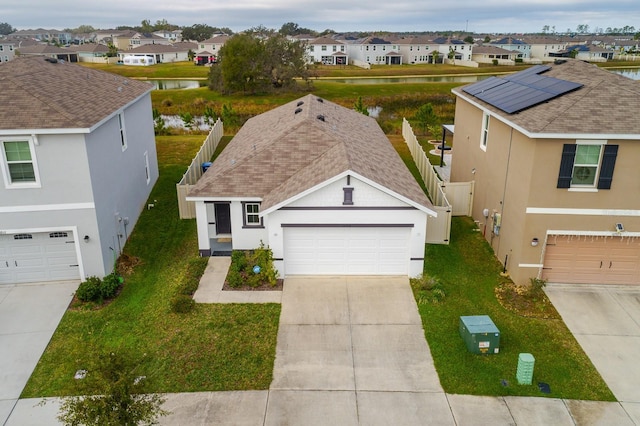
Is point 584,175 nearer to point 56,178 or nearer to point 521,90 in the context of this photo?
point 521,90

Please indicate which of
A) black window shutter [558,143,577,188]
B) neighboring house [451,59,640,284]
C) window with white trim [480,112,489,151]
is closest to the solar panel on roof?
neighboring house [451,59,640,284]

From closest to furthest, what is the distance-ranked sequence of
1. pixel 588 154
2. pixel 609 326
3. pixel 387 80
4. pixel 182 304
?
pixel 609 326
pixel 182 304
pixel 588 154
pixel 387 80

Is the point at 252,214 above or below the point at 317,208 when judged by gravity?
below

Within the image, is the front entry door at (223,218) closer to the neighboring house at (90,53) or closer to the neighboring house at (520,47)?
the neighboring house at (90,53)

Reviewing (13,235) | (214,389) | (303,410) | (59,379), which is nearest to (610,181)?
(303,410)

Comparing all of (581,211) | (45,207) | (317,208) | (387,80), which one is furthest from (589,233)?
(387,80)

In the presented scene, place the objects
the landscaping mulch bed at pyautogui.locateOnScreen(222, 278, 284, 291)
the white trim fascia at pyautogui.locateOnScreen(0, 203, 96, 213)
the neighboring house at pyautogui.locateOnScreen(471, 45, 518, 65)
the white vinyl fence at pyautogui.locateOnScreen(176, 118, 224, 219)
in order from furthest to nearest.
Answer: the neighboring house at pyautogui.locateOnScreen(471, 45, 518, 65) < the white vinyl fence at pyautogui.locateOnScreen(176, 118, 224, 219) < the landscaping mulch bed at pyautogui.locateOnScreen(222, 278, 284, 291) < the white trim fascia at pyautogui.locateOnScreen(0, 203, 96, 213)

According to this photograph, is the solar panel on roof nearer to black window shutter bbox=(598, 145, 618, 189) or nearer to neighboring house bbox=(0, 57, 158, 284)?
black window shutter bbox=(598, 145, 618, 189)
